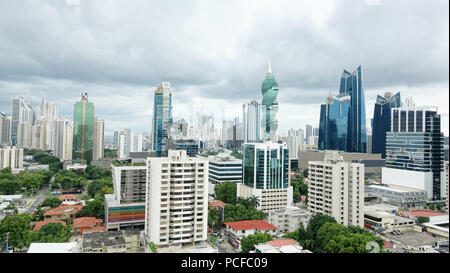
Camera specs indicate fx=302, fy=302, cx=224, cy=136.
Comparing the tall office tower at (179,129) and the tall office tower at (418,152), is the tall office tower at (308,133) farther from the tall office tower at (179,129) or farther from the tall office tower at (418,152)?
the tall office tower at (418,152)

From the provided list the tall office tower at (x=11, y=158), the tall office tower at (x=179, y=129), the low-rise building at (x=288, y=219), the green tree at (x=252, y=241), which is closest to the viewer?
the green tree at (x=252, y=241)

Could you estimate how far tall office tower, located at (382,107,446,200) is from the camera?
35.4ft

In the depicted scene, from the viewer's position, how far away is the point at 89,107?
13492 mm

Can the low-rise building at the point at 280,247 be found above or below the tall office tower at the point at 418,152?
below

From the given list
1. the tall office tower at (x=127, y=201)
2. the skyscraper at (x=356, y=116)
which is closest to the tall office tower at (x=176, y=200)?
the tall office tower at (x=127, y=201)

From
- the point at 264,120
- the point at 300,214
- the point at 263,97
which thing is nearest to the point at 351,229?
the point at 300,214

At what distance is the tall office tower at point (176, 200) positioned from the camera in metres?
5.02

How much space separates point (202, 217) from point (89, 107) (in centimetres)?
1036

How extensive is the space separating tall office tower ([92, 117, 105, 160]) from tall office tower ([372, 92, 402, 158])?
16.4 m

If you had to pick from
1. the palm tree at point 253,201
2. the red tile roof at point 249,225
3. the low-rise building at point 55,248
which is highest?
the low-rise building at point 55,248

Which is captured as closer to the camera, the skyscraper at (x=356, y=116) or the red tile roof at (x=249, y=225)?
the red tile roof at (x=249, y=225)

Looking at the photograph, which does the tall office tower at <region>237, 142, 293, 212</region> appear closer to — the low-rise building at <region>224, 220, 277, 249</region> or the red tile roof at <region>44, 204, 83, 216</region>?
the low-rise building at <region>224, 220, 277, 249</region>

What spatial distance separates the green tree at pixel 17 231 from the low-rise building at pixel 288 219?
4.74 m

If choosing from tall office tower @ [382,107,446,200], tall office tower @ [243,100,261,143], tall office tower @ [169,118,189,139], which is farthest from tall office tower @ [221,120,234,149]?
tall office tower @ [382,107,446,200]
